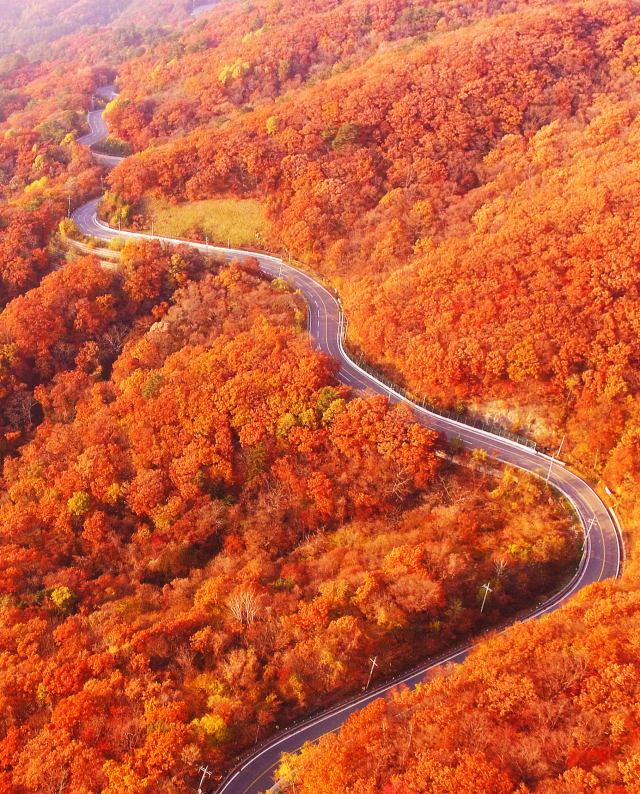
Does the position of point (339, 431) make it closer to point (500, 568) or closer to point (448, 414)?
point (448, 414)

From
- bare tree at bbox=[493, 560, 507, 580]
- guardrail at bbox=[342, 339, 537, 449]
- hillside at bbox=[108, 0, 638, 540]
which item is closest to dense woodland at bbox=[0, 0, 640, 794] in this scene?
bare tree at bbox=[493, 560, 507, 580]

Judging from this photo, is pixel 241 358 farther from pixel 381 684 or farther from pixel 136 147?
pixel 136 147

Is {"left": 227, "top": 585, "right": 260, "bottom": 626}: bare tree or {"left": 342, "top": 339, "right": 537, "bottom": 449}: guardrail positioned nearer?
{"left": 227, "top": 585, "right": 260, "bottom": 626}: bare tree

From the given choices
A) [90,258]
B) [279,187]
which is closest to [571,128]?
[279,187]

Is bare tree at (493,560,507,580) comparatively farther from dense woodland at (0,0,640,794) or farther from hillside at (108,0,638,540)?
hillside at (108,0,638,540)

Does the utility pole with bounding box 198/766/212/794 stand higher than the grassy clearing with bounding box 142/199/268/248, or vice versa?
the grassy clearing with bounding box 142/199/268/248

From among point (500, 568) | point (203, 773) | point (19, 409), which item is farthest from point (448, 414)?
point (19, 409)
